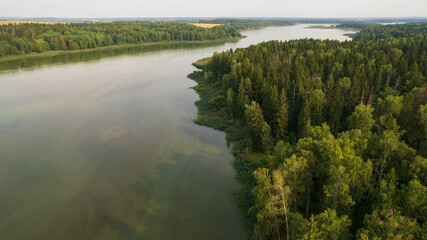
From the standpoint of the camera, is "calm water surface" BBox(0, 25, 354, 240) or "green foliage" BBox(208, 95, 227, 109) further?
"green foliage" BBox(208, 95, 227, 109)

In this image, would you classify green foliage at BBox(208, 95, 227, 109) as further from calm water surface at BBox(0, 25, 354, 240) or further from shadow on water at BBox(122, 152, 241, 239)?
shadow on water at BBox(122, 152, 241, 239)

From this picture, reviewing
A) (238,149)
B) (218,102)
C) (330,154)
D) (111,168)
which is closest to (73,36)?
(218,102)

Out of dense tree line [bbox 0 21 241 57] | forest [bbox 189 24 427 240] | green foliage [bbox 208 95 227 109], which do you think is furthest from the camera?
dense tree line [bbox 0 21 241 57]

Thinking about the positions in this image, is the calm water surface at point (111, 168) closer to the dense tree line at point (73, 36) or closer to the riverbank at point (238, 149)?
the riverbank at point (238, 149)

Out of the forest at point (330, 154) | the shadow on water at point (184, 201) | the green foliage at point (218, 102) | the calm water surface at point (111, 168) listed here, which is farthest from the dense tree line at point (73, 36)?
the shadow on water at point (184, 201)

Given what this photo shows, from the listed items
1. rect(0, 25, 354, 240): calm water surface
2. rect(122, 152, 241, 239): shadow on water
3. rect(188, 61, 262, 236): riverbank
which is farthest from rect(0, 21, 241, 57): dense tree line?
rect(122, 152, 241, 239): shadow on water

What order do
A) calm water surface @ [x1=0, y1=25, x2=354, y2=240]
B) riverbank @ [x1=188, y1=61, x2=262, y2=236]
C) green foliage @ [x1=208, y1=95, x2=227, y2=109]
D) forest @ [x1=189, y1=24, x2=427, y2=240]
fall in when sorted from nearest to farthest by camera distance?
forest @ [x1=189, y1=24, x2=427, y2=240] < calm water surface @ [x1=0, y1=25, x2=354, y2=240] < riverbank @ [x1=188, y1=61, x2=262, y2=236] < green foliage @ [x1=208, y1=95, x2=227, y2=109]
